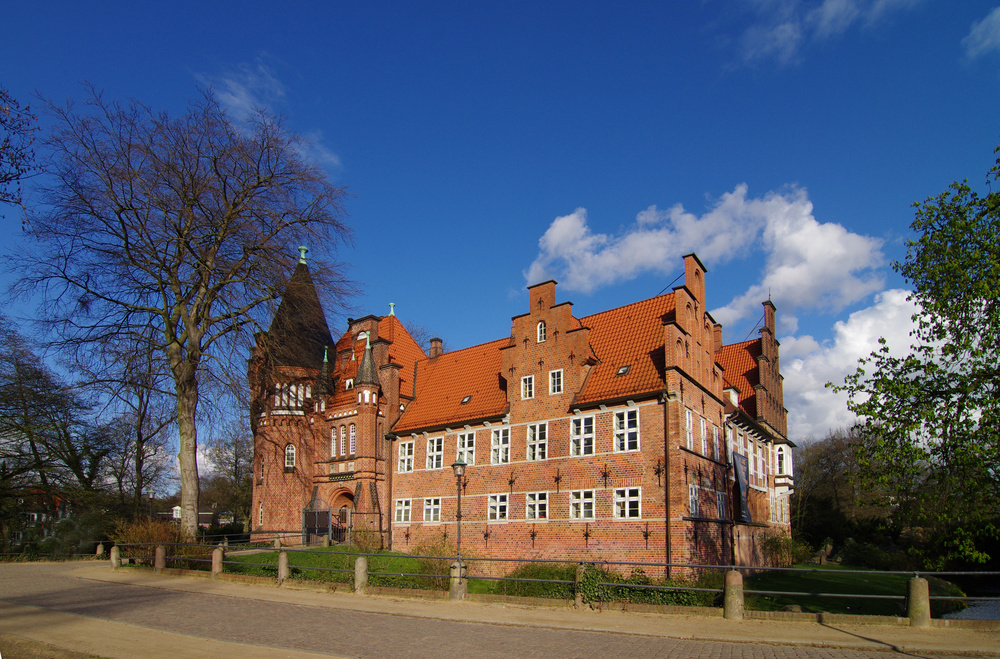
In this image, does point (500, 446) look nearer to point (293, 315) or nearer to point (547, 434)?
point (547, 434)

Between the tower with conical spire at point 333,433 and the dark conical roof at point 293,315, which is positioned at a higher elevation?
the dark conical roof at point 293,315

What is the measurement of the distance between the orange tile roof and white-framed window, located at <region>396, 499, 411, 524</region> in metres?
16.5

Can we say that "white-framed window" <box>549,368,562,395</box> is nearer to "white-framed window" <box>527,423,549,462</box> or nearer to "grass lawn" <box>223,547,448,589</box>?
"white-framed window" <box>527,423,549,462</box>

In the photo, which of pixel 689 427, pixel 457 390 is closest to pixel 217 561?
pixel 457 390

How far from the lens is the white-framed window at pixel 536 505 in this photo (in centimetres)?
2469

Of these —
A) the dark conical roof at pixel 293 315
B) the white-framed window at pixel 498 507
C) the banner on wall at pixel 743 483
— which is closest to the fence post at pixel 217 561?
the dark conical roof at pixel 293 315

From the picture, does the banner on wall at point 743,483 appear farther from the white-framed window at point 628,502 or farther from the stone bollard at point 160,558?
the stone bollard at point 160,558

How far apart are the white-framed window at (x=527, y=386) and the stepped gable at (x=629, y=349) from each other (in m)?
2.39

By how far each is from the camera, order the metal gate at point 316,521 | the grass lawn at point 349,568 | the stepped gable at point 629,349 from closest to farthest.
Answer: the grass lawn at point 349,568
the stepped gable at point 629,349
the metal gate at point 316,521

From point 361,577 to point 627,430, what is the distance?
10.4 m

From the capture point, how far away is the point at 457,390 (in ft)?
103

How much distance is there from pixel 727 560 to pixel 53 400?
103ft

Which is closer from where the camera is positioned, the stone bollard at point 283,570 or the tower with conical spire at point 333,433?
the stone bollard at point 283,570

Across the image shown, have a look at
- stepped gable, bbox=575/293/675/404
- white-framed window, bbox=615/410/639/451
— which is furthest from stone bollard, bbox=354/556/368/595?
stepped gable, bbox=575/293/675/404
